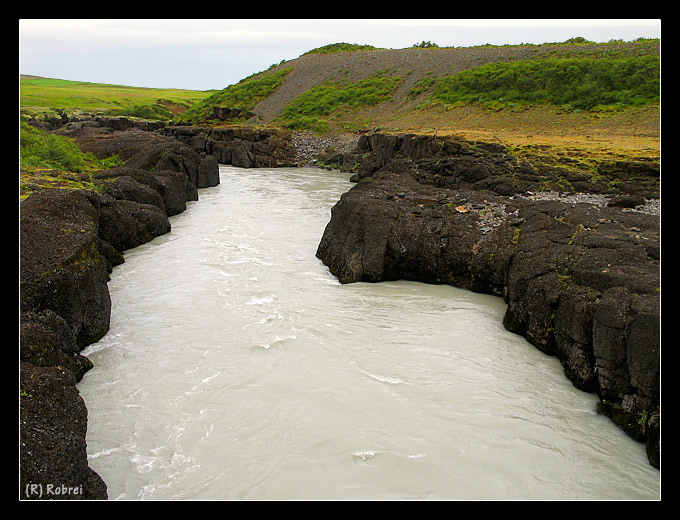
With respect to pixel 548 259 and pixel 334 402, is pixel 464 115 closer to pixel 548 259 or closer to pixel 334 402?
pixel 548 259

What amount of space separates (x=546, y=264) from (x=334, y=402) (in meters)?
4.96

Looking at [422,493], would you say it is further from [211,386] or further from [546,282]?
[546,282]

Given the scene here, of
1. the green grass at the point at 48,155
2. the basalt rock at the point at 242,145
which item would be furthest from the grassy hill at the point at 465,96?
the green grass at the point at 48,155

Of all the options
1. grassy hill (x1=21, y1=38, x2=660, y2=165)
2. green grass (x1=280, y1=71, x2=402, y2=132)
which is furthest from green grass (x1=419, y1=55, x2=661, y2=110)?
green grass (x1=280, y1=71, x2=402, y2=132)

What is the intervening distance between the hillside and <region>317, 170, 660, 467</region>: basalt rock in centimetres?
1005

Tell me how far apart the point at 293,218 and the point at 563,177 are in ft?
33.1

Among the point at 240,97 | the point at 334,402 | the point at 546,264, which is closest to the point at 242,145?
the point at 240,97

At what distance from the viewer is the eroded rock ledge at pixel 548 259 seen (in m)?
6.64

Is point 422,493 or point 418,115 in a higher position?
point 418,115

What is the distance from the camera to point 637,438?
6281 mm

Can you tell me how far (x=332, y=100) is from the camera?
189ft

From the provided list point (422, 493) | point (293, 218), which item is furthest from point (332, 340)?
point (293, 218)

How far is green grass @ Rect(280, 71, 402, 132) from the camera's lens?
53366mm

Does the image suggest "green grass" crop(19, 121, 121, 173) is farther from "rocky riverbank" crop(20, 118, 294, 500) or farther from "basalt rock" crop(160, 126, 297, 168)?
"basalt rock" crop(160, 126, 297, 168)
